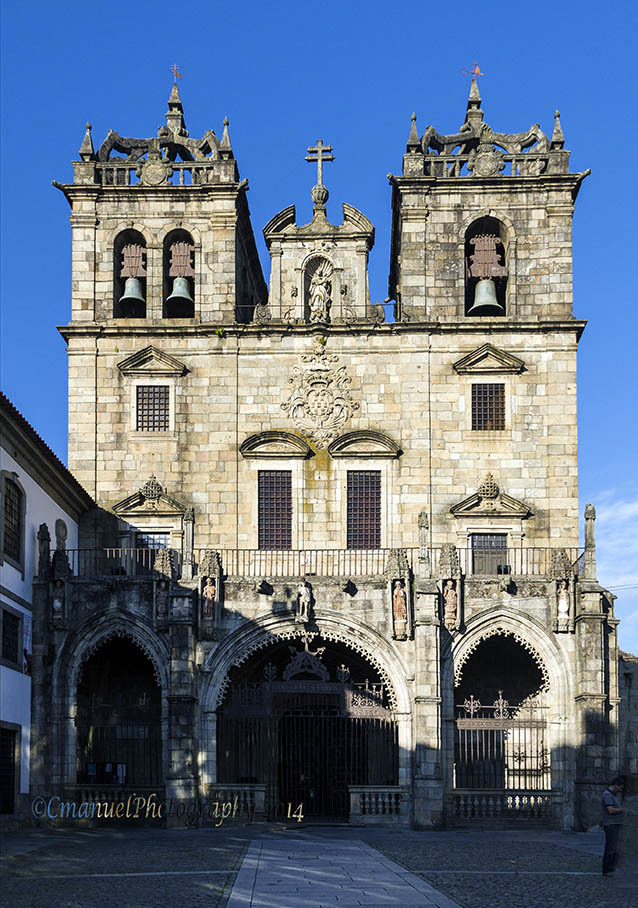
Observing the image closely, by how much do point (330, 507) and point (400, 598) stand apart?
5.44 m

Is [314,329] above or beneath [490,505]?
above

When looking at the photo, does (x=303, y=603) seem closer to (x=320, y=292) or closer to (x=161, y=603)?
(x=161, y=603)

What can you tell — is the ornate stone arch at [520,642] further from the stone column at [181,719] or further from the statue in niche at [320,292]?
the statue in niche at [320,292]

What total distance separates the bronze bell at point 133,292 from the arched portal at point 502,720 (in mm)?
14160

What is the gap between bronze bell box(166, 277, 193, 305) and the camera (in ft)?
127

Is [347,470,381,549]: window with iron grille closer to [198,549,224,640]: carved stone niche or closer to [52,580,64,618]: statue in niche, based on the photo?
[198,549,224,640]: carved stone niche

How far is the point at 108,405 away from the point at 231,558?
588 cm

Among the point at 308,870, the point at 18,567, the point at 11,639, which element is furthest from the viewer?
the point at 18,567

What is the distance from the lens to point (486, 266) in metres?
39.2

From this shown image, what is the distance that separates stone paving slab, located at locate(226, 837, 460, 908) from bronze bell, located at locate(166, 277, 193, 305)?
18.1m

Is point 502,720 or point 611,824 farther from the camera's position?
point 502,720

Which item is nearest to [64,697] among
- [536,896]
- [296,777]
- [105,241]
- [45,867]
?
[296,777]

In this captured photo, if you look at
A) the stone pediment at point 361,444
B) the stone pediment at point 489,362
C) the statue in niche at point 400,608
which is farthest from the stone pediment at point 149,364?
the statue in niche at point 400,608

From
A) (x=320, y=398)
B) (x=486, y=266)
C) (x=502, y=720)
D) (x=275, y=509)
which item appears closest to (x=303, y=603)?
(x=275, y=509)
